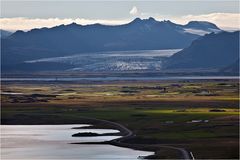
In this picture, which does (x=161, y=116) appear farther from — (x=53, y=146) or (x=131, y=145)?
(x=53, y=146)

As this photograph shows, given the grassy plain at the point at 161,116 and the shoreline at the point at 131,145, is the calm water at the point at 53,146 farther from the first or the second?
the grassy plain at the point at 161,116

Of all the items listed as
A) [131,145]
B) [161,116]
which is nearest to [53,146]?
[131,145]

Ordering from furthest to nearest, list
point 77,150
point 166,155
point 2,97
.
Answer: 1. point 2,97
2. point 77,150
3. point 166,155

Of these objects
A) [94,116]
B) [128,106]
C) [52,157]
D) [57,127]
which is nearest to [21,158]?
[52,157]

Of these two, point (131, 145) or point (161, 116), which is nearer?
point (131, 145)

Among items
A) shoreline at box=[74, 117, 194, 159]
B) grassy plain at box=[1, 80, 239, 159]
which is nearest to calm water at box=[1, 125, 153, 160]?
shoreline at box=[74, 117, 194, 159]

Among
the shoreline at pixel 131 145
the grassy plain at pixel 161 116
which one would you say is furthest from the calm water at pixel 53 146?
the grassy plain at pixel 161 116

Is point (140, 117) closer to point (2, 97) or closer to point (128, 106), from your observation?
point (128, 106)

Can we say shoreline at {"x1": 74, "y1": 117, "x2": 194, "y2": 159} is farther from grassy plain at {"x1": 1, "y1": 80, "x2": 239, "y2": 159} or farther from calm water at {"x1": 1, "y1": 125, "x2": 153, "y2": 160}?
calm water at {"x1": 1, "y1": 125, "x2": 153, "y2": 160}
